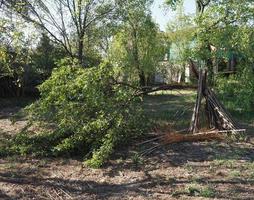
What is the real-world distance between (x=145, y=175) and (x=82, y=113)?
218 cm

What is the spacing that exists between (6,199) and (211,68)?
790 cm

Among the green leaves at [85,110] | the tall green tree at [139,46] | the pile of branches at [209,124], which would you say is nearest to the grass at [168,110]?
the pile of branches at [209,124]

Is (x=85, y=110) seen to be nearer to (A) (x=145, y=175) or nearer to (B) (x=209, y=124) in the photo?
(A) (x=145, y=175)

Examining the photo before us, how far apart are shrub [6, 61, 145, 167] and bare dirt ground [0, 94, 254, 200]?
0.36 metres

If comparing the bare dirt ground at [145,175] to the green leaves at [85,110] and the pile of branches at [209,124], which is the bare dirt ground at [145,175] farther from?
the green leaves at [85,110]

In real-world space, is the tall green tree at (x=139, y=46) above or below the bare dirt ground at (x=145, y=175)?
above

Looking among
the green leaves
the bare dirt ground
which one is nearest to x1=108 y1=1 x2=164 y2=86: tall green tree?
the green leaves

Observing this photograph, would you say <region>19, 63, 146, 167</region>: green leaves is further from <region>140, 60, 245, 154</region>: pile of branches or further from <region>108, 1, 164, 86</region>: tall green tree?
<region>108, 1, 164, 86</region>: tall green tree

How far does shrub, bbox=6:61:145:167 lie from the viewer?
7.46 metres

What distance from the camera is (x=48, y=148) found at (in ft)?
25.1

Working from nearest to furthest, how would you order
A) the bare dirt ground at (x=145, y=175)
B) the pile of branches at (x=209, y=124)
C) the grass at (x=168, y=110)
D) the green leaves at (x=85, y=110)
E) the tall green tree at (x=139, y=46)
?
the bare dirt ground at (x=145, y=175) → the green leaves at (x=85, y=110) → the pile of branches at (x=209, y=124) → the grass at (x=168, y=110) → the tall green tree at (x=139, y=46)

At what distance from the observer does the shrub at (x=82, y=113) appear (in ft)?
24.5

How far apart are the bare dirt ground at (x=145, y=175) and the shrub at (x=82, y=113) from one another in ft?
1.17

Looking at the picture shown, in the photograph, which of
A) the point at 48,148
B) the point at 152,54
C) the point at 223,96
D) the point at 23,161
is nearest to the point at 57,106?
the point at 48,148
